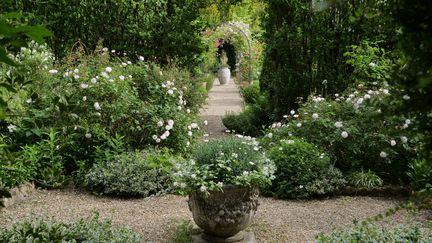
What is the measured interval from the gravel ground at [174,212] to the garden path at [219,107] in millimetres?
4105

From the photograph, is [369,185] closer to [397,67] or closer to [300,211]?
[300,211]

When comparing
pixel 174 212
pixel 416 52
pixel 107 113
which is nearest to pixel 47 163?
pixel 107 113

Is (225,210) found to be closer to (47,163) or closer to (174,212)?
(174,212)

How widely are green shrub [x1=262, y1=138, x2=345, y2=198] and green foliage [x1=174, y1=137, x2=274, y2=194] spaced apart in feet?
4.58

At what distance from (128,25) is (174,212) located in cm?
561

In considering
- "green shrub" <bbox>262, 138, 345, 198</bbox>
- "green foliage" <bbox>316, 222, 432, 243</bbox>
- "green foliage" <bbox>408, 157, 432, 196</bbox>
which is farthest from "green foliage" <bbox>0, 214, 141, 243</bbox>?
"green foliage" <bbox>408, 157, 432, 196</bbox>

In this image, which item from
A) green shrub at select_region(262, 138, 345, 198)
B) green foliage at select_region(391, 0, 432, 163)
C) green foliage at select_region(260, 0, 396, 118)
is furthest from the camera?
green foliage at select_region(260, 0, 396, 118)

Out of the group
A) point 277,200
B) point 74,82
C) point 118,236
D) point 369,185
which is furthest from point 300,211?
point 74,82

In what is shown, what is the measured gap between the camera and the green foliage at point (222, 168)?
13.8 feet

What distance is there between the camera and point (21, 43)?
132cm

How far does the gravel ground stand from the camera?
16.0 ft

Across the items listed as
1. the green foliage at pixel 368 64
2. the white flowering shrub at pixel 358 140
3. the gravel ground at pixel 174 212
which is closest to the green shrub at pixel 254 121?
the green foliage at pixel 368 64

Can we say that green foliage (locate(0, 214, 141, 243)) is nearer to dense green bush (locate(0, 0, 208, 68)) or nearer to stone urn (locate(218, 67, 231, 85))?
dense green bush (locate(0, 0, 208, 68))

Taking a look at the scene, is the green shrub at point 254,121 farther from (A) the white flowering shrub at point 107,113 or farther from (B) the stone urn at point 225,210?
(B) the stone urn at point 225,210
